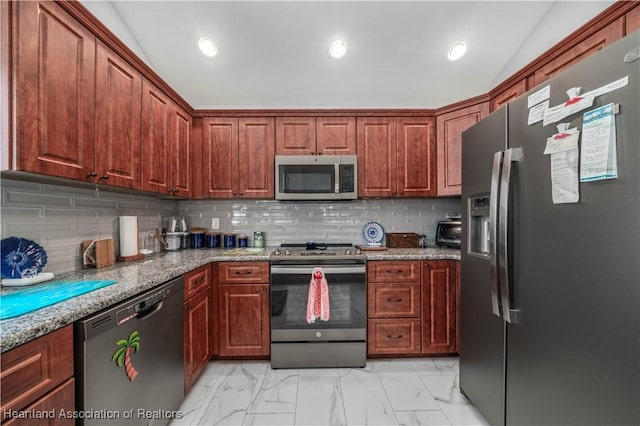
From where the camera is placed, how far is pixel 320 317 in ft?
6.96

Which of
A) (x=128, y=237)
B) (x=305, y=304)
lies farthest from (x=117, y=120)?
(x=305, y=304)

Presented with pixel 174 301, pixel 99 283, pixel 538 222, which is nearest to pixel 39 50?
pixel 99 283

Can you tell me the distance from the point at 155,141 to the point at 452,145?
8.52 feet

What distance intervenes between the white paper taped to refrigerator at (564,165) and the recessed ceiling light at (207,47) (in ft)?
8.26

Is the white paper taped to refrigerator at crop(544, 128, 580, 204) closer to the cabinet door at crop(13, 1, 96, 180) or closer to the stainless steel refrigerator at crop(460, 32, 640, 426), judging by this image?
the stainless steel refrigerator at crop(460, 32, 640, 426)

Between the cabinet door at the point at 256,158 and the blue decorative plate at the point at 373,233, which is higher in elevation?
the cabinet door at the point at 256,158

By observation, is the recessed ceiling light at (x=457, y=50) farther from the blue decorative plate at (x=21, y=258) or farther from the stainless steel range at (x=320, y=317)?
the blue decorative plate at (x=21, y=258)

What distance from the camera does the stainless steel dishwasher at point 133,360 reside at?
37.6 inches

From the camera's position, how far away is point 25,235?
1.37 m

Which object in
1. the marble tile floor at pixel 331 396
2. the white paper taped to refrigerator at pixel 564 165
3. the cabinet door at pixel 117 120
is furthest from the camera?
the marble tile floor at pixel 331 396

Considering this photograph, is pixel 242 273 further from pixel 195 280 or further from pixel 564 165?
pixel 564 165

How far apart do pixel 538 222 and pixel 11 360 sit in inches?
74.4

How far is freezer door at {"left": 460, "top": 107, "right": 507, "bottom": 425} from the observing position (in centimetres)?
138

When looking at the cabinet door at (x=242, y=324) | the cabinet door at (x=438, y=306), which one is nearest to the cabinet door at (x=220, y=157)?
the cabinet door at (x=242, y=324)
